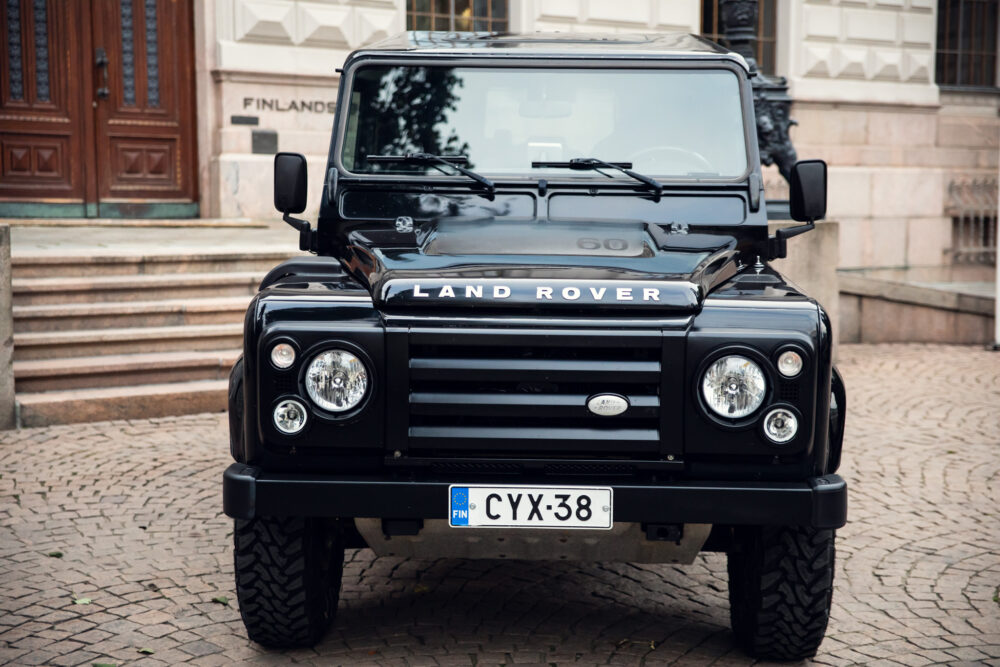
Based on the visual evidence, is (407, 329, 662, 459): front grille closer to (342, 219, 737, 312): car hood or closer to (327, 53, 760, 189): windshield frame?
(342, 219, 737, 312): car hood

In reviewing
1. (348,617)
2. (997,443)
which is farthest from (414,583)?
(997,443)

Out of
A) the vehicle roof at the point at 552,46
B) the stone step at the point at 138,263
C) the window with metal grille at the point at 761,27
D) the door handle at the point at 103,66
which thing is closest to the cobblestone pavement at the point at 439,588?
the stone step at the point at 138,263

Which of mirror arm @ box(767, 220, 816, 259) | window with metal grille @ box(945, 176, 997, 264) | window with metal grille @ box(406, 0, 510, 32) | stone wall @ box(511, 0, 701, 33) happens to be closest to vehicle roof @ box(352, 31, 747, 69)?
mirror arm @ box(767, 220, 816, 259)

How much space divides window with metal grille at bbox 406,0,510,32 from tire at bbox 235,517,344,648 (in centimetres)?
1070

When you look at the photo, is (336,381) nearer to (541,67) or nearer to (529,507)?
(529,507)

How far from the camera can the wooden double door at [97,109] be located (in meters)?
11.8

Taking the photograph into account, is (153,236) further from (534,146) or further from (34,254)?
(534,146)

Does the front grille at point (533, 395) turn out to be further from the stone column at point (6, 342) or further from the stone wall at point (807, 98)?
the stone wall at point (807, 98)

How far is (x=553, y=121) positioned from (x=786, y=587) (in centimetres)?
201

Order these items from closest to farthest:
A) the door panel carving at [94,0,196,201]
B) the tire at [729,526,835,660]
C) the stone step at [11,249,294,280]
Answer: the tire at [729,526,835,660]
the stone step at [11,249,294,280]
the door panel carving at [94,0,196,201]

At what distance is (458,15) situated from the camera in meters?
14.2

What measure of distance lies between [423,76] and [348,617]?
216 cm

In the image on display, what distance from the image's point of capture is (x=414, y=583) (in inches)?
187

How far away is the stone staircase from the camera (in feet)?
24.9
